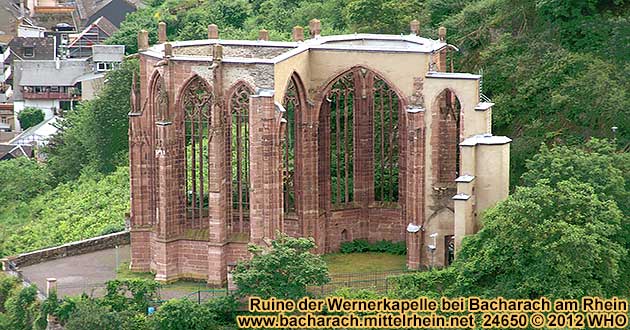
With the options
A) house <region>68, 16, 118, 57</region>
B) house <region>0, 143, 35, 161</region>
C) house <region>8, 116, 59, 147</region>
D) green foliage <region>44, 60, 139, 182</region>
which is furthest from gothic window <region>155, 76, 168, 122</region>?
house <region>68, 16, 118, 57</region>

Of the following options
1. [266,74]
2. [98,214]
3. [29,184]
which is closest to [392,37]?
[266,74]

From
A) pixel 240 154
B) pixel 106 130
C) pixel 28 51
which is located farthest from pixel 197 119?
pixel 28 51

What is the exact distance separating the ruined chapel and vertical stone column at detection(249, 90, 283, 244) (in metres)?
0.05

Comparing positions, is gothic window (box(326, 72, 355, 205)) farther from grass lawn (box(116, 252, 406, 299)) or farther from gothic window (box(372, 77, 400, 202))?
grass lawn (box(116, 252, 406, 299))

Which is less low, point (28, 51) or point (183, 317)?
point (28, 51)

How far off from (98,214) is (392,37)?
89.1 ft

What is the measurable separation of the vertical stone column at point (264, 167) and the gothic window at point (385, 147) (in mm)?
8252

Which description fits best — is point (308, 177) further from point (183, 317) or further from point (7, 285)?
point (7, 285)

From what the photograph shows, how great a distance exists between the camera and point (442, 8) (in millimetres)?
78750

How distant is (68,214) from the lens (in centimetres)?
8662

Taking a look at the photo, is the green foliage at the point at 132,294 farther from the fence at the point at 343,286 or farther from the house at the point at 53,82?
the house at the point at 53,82

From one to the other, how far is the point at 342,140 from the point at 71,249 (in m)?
12.7

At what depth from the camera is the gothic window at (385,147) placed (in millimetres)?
63909

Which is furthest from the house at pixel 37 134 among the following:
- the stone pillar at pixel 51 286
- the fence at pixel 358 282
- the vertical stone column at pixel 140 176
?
the fence at pixel 358 282
